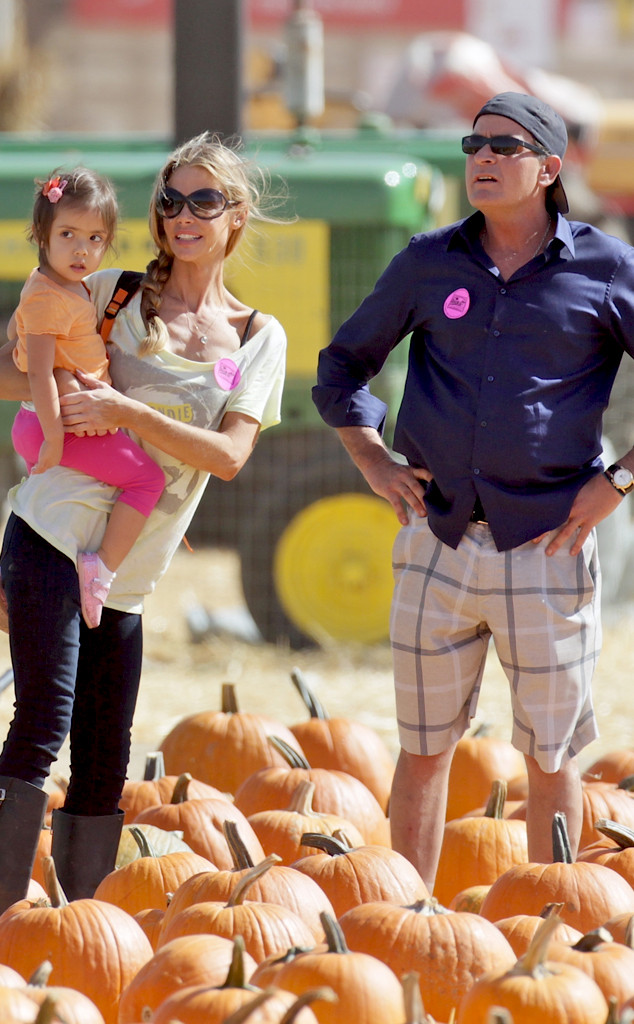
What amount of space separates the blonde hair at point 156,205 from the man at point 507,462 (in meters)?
0.35

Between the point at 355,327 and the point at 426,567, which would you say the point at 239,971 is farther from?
the point at 355,327

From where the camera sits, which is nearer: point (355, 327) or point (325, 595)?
point (355, 327)

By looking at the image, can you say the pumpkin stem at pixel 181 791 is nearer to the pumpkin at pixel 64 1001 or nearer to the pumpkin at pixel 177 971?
the pumpkin at pixel 177 971

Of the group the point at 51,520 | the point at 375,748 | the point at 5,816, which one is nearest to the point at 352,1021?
the point at 5,816

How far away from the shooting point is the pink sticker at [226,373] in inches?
112

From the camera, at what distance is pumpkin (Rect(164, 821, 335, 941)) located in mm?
2646

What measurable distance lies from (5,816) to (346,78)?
18308 mm

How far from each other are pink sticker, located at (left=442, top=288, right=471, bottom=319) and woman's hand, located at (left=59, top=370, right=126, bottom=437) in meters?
0.70

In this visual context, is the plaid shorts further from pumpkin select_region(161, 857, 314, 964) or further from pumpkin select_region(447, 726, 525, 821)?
pumpkin select_region(447, 726, 525, 821)

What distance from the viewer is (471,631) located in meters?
2.98

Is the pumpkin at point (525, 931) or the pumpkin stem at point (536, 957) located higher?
the pumpkin stem at point (536, 957)

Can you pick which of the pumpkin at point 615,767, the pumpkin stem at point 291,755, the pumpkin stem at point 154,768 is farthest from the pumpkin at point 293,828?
the pumpkin at point 615,767

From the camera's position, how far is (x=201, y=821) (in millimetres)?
3281

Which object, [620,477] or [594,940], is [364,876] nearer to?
[594,940]
